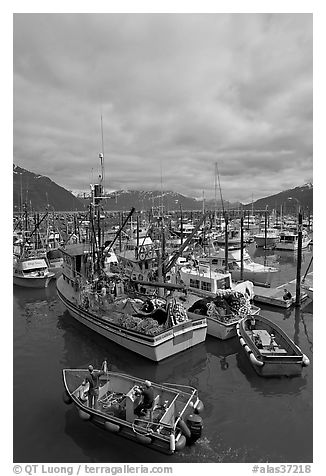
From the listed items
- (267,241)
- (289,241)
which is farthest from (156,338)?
(289,241)

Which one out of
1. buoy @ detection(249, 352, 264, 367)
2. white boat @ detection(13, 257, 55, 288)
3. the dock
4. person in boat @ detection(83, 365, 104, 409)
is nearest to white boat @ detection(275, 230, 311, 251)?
the dock

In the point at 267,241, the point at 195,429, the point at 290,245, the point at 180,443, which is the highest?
the point at 267,241

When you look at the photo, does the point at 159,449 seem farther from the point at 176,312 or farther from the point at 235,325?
the point at 235,325

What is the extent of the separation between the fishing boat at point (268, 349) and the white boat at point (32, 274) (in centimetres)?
2159

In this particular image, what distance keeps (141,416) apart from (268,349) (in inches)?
336

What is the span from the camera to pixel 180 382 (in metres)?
14.2

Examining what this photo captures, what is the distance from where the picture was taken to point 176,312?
17.0 meters

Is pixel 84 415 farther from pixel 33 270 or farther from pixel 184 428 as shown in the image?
pixel 33 270

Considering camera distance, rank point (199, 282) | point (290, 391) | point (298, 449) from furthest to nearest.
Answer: point (199, 282)
point (290, 391)
point (298, 449)

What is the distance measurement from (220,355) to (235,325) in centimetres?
235

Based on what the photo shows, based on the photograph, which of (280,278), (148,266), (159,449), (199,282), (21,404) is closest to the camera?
(159,449)

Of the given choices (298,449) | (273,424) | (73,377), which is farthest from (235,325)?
(73,377)

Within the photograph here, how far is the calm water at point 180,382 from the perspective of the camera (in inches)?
376

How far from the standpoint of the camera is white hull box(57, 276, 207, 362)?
15281 mm
